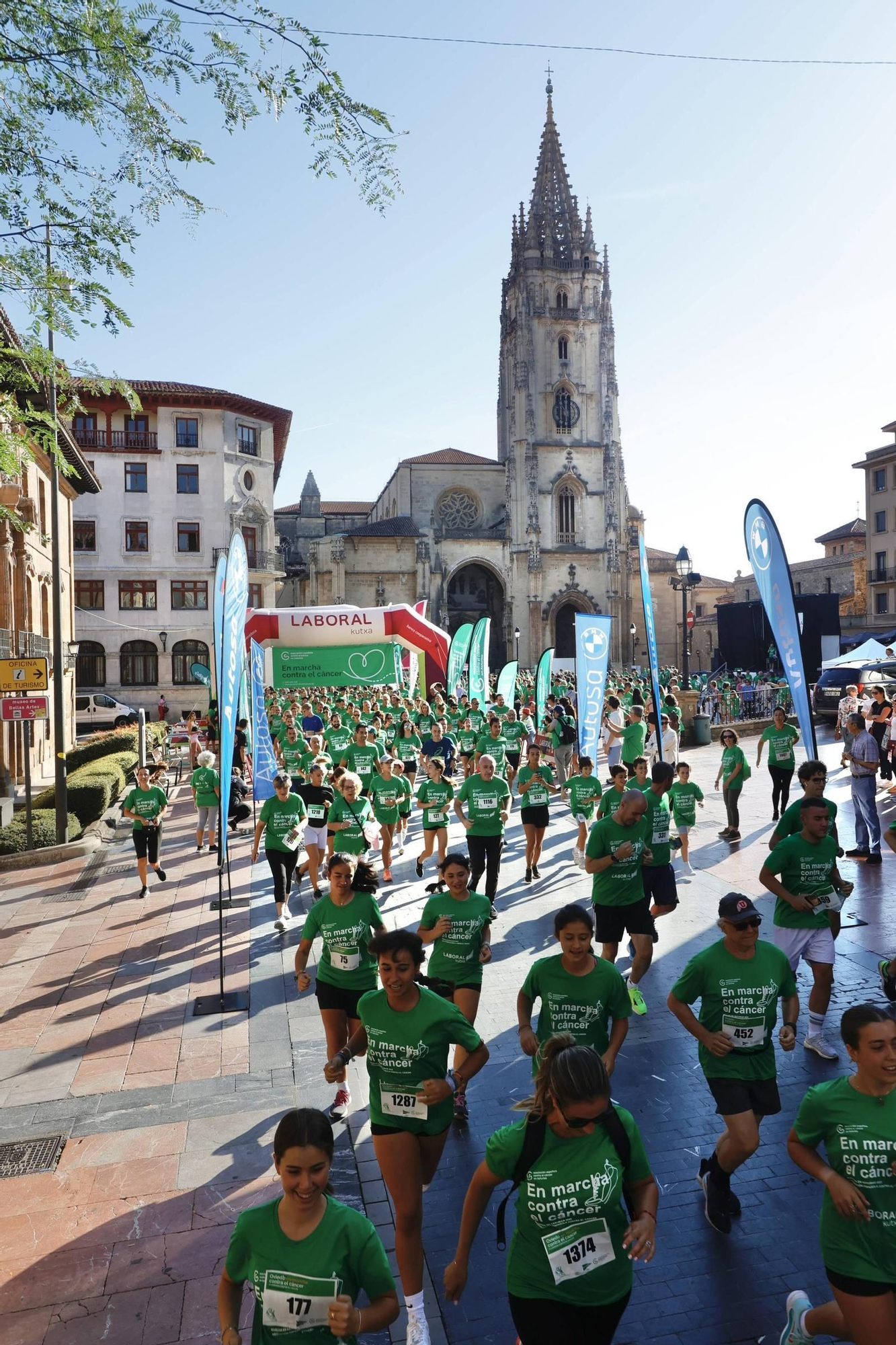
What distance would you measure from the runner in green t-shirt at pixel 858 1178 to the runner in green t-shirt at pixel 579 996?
4.19 feet

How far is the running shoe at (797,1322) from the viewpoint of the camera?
11.3 feet

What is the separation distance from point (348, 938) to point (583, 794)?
5.99 meters

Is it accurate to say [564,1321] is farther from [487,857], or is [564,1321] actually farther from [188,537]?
[188,537]

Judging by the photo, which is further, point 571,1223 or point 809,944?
point 809,944

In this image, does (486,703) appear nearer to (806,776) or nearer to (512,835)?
(512,835)

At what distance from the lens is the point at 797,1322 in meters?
3.46

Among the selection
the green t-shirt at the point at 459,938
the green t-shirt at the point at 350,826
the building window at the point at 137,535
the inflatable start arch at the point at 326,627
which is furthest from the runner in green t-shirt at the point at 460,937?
the building window at the point at 137,535

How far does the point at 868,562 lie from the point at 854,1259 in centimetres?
5720

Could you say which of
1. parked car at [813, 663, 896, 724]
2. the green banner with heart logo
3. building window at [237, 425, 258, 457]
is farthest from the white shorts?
building window at [237, 425, 258, 457]

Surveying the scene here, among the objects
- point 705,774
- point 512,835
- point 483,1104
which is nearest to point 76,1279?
point 483,1104

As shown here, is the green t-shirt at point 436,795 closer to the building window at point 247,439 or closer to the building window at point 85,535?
the building window at point 85,535

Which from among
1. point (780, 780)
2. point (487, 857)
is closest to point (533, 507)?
point (780, 780)

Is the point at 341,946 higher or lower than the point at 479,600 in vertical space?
lower

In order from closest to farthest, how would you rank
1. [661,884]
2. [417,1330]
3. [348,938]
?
1. [417,1330]
2. [348,938]
3. [661,884]
